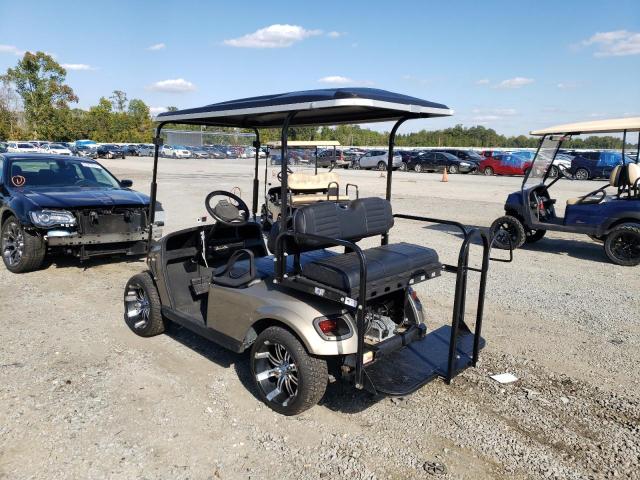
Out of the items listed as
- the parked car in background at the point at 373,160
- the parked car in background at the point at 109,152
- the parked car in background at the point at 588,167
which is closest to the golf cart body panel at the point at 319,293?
the parked car in background at the point at 588,167

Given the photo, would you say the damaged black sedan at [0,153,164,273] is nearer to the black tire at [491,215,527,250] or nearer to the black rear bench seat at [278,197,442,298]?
the black rear bench seat at [278,197,442,298]

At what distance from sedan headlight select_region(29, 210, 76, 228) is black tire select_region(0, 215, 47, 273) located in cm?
33

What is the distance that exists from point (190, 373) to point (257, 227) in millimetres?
1535

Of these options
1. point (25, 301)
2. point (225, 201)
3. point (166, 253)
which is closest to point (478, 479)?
point (225, 201)

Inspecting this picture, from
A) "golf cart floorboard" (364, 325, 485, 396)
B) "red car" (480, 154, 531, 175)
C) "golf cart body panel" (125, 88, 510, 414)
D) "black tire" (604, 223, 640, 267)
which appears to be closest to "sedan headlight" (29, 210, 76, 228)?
"golf cart body panel" (125, 88, 510, 414)

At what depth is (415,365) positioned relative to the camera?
11.4ft

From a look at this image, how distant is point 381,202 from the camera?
4.02m

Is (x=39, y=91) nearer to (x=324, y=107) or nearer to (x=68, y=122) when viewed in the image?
(x=68, y=122)

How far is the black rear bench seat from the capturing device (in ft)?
10.2

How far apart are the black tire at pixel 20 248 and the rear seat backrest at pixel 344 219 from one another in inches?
171

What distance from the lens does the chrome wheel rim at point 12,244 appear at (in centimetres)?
648

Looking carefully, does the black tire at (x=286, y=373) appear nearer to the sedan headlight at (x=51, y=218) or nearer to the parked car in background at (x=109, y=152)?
the sedan headlight at (x=51, y=218)

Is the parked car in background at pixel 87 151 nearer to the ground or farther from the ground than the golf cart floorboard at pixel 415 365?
farther from the ground

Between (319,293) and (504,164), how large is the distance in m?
30.4
